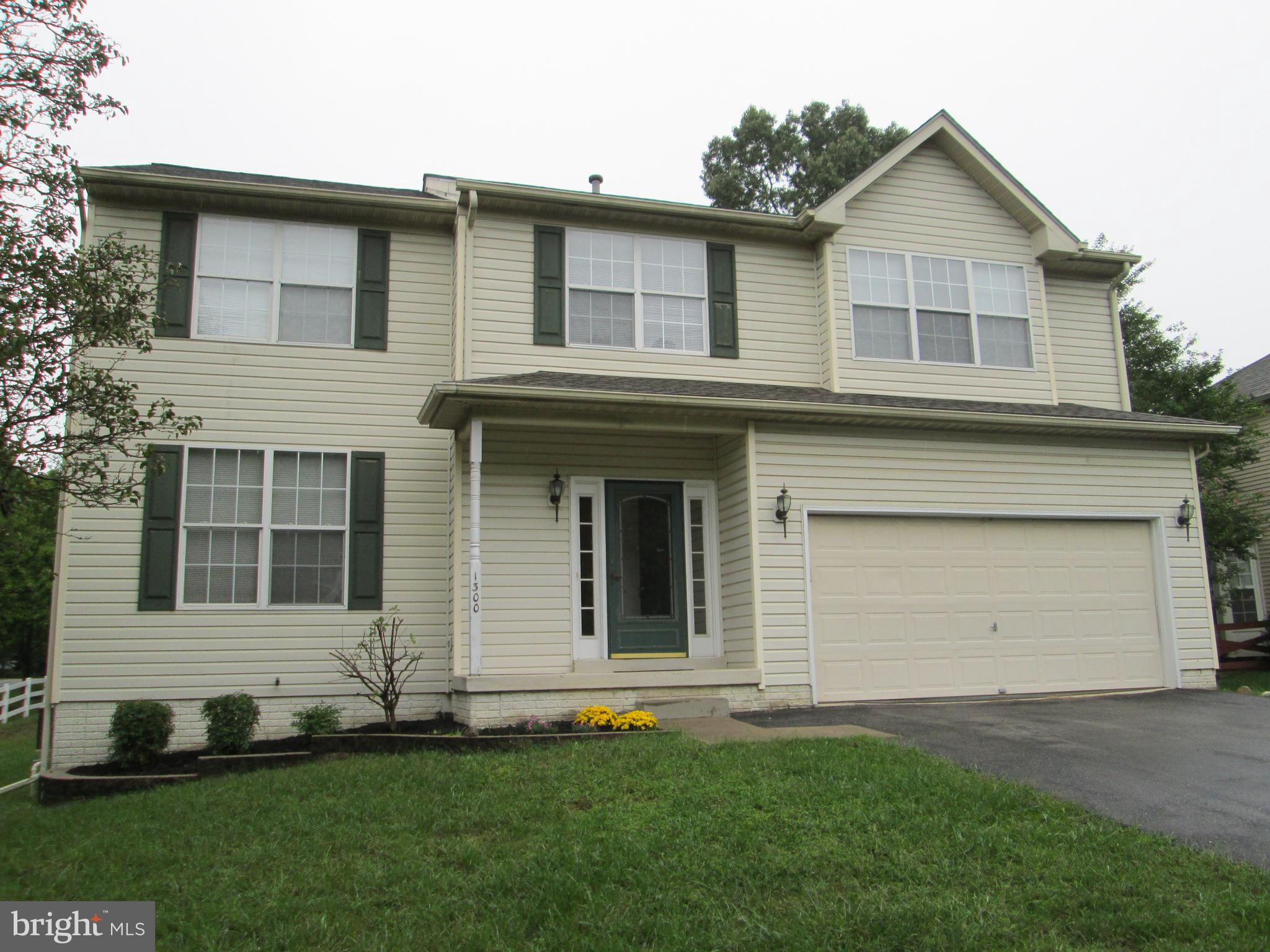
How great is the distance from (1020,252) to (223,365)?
10.3m

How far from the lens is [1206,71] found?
1413cm

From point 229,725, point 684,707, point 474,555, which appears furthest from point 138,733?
point 684,707

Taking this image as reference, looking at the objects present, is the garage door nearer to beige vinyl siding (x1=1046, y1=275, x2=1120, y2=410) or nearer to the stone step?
the stone step

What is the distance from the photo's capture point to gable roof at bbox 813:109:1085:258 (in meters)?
13.0

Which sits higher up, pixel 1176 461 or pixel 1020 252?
pixel 1020 252

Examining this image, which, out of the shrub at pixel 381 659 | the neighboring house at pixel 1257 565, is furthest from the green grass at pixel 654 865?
the neighboring house at pixel 1257 565

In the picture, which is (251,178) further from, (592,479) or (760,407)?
(760,407)

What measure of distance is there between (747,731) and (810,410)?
3.78 meters

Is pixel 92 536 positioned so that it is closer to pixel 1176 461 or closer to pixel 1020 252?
pixel 1020 252

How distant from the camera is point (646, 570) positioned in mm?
11484

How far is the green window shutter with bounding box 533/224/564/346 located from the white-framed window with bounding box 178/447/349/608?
2.76 meters

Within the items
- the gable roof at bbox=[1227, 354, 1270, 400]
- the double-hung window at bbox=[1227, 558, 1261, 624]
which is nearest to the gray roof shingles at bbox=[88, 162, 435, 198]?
the gable roof at bbox=[1227, 354, 1270, 400]

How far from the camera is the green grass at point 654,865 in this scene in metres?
4.29

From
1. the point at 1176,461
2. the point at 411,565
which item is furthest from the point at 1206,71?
the point at 411,565
